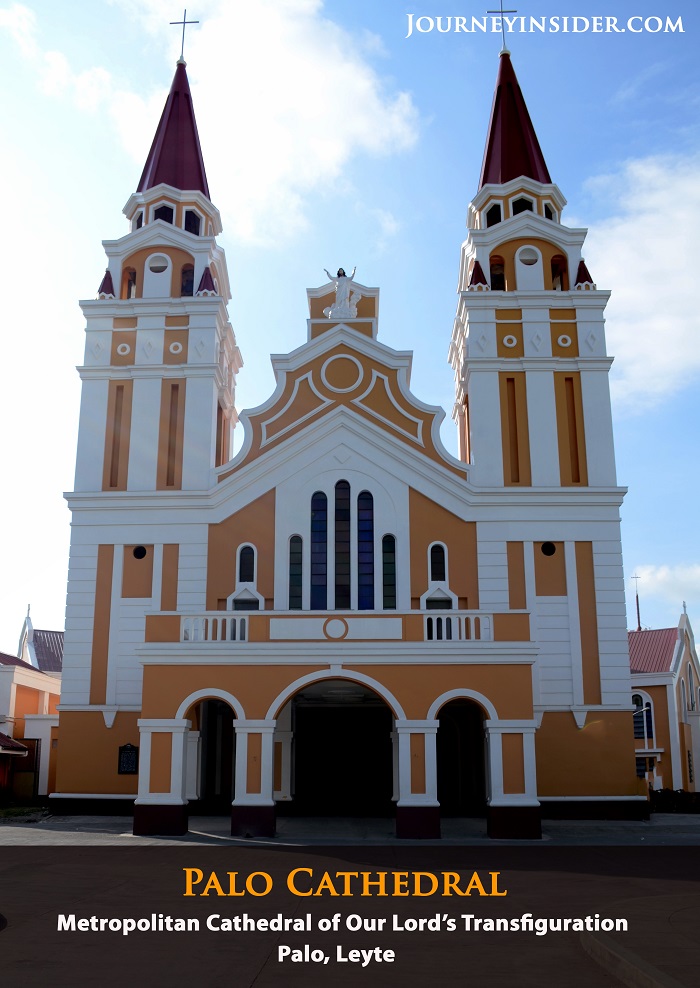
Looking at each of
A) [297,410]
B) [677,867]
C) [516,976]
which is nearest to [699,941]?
[516,976]

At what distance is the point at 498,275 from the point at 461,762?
15365mm

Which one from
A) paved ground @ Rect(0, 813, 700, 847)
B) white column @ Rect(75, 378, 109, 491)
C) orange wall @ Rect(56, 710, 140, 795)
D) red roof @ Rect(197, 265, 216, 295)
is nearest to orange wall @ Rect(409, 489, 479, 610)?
paved ground @ Rect(0, 813, 700, 847)

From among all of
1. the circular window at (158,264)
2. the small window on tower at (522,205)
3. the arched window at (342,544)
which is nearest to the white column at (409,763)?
the arched window at (342,544)

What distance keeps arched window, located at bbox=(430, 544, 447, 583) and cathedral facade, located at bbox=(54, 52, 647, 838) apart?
66mm

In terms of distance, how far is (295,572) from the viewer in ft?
87.8

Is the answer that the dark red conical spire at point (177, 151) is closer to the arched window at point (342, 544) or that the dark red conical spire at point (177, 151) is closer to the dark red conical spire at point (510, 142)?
the dark red conical spire at point (510, 142)

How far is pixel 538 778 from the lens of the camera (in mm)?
25203

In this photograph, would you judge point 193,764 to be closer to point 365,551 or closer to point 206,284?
point 365,551

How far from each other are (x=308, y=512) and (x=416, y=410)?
179 inches

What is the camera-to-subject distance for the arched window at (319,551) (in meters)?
26.5

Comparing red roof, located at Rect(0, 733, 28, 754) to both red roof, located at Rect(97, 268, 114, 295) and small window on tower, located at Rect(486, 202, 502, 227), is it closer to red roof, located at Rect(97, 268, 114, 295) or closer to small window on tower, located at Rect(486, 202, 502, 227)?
red roof, located at Rect(97, 268, 114, 295)

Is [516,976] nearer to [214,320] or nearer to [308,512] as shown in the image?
[308,512]

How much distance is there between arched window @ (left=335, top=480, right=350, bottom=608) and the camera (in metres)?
26.4

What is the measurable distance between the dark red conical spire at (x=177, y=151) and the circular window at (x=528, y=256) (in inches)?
429
